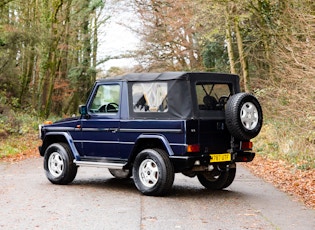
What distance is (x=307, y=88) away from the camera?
584 inches

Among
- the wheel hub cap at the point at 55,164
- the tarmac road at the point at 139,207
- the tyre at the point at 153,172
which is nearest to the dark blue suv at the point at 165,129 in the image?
the tyre at the point at 153,172

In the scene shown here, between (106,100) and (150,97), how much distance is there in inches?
46.3

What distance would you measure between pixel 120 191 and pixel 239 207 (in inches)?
106

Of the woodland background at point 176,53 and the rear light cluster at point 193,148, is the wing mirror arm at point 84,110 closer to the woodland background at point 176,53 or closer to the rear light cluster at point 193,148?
the rear light cluster at point 193,148

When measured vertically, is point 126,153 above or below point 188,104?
below

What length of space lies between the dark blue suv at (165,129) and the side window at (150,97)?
0.02 m

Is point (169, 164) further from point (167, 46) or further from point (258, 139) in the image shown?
point (167, 46)

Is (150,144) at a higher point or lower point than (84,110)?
lower

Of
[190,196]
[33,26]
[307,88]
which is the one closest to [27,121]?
[33,26]

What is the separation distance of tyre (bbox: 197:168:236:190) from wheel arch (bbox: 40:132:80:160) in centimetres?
258

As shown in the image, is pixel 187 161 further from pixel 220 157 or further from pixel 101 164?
pixel 101 164

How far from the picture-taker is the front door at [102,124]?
1129 centimetres

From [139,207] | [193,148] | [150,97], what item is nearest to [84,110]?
[150,97]

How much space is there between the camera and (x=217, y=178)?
11.6 metres
